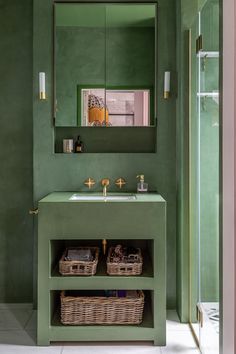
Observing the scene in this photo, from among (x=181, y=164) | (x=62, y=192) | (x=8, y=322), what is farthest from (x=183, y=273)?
(x=8, y=322)

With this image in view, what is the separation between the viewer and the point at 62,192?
3512 mm

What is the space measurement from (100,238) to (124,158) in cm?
84

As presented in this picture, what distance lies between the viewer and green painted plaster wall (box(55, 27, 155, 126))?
11.5 ft

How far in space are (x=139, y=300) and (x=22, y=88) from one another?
1901mm

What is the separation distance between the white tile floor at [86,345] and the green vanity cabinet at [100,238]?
5cm

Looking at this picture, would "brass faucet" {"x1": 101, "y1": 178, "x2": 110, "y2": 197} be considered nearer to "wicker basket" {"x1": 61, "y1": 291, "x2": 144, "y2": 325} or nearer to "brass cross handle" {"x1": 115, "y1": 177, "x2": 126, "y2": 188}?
"brass cross handle" {"x1": 115, "y1": 177, "x2": 126, "y2": 188}

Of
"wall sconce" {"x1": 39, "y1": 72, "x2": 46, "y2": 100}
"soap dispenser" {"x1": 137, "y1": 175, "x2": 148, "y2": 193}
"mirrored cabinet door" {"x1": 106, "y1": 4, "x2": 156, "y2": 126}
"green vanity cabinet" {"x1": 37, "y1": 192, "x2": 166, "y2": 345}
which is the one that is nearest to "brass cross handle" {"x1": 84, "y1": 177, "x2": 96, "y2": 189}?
"soap dispenser" {"x1": 137, "y1": 175, "x2": 148, "y2": 193}

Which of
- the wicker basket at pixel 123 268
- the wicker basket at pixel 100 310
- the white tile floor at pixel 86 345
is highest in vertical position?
the wicker basket at pixel 123 268

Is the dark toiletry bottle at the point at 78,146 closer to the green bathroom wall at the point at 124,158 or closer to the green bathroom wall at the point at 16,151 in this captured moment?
the green bathroom wall at the point at 124,158

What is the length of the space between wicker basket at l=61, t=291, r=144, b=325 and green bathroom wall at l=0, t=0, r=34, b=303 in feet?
2.72

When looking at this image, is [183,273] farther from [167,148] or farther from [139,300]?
[167,148]

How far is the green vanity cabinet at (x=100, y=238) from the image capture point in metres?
2.89

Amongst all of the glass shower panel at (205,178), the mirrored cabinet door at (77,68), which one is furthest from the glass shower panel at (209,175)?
the mirrored cabinet door at (77,68)

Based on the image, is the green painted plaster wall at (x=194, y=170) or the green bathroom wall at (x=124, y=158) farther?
the green bathroom wall at (x=124, y=158)
